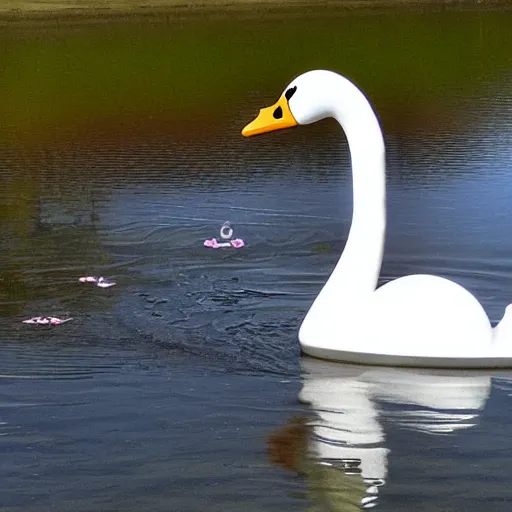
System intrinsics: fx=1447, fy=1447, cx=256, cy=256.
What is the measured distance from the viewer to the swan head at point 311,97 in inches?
232

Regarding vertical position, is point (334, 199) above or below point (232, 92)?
below

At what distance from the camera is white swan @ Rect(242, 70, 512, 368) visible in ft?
18.1

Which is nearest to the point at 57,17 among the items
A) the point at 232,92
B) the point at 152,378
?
the point at 232,92

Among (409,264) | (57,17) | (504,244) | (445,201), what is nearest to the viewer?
(409,264)

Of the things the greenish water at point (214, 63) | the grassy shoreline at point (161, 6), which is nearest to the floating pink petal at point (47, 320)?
the greenish water at point (214, 63)

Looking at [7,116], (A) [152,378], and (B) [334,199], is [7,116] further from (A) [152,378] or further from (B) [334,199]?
(A) [152,378]

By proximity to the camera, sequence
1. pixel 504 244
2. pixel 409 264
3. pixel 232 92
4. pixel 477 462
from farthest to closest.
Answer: pixel 232 92
pixel 504 244
pixel 409 264
pixel 477 462

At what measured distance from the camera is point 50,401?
542 cm

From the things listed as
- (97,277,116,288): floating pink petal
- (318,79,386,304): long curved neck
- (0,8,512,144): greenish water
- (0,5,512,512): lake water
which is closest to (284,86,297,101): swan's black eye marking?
(318,79,386,304): long curved neck

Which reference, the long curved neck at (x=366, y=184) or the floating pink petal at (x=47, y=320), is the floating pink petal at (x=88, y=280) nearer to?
the floating pink petal at (x=47, y=320)

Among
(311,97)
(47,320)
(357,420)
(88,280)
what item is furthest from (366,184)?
(88,280)

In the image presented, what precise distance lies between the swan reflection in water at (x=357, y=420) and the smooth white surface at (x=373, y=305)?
78 millimetres

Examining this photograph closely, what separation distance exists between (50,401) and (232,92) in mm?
13146

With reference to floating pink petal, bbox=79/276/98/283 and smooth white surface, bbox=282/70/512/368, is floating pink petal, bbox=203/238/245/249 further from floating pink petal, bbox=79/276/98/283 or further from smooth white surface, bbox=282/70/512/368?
smooth white surface, bbox=282/70/512/368
